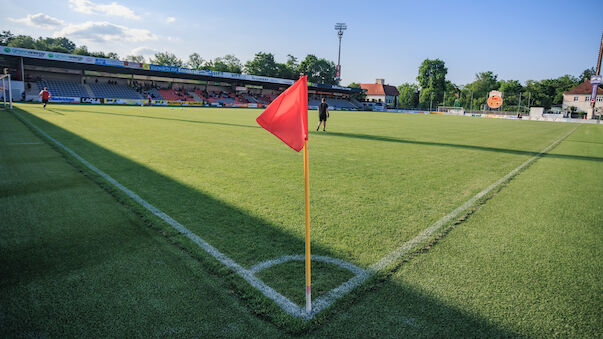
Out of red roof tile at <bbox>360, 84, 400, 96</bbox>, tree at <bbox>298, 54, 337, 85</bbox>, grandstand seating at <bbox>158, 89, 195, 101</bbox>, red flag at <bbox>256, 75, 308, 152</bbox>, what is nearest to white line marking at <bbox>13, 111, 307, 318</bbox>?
red flag at <bbox>256, 75, 308, 152</bbox>

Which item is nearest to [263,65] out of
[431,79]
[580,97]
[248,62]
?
[248,62]

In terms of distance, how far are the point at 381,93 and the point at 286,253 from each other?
11497 cm

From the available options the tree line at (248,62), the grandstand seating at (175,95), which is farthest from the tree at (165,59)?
the grandstand seating at (175,95)

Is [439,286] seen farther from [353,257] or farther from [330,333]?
[330,333]

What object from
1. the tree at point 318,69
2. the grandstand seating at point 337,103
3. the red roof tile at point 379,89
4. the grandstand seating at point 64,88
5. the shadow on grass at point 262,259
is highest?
the tree at point 318,69

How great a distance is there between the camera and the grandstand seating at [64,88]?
39.7 meters

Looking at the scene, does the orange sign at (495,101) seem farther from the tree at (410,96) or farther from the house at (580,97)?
the tree at (410,96)

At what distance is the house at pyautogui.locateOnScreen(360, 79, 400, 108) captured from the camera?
11088 cm

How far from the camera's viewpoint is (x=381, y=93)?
110812 millimetres

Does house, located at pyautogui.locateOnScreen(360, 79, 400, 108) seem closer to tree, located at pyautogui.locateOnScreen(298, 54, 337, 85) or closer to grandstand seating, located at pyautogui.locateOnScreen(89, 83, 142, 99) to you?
tree, located at pyautogui.locateOnScreen(298, 54, 337, 85)

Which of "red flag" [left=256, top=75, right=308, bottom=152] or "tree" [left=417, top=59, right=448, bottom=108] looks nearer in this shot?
"red flag" [left=256, top=75, right=308, bottom=152]

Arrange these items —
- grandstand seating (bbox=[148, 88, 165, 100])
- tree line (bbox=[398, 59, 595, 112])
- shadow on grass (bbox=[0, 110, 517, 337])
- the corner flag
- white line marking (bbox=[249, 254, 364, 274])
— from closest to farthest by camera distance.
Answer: shadow on grass (bbox=[0, 110, 517, 337])
the corner flag
white line marking (bbox=[249, 254, 364, 274])
grandstand seating (bbox=[148, 88, 165, 100])
tree line (bbox=[398, 59, 595, 112])

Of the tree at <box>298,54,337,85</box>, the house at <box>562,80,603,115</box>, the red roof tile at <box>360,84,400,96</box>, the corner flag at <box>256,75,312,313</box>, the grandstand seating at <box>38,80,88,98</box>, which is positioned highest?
the tree at <box>298,54,337,85</box>

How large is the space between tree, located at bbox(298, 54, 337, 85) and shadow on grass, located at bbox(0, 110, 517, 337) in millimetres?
95539
